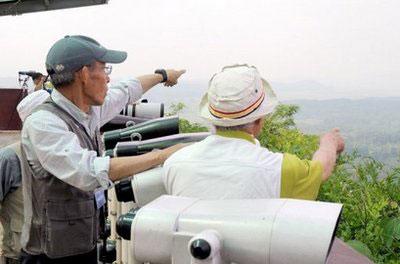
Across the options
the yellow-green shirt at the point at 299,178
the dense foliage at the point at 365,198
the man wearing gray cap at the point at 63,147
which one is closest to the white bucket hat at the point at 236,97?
the yellow-green shirt at the point at 299,178

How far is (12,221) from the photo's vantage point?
9.87ft

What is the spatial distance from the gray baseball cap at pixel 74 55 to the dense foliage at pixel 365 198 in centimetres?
149

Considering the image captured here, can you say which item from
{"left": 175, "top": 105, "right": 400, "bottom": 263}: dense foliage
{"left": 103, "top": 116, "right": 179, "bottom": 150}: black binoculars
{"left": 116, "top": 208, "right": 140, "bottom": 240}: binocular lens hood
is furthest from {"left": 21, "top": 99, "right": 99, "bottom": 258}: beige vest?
{"left": 175, "top": 105, "right": 400, "bottom": 263}: dense foliage

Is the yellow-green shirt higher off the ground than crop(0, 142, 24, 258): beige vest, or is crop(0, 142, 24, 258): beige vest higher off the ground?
the yellow-green shirt

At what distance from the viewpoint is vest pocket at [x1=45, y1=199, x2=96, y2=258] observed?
2377mm

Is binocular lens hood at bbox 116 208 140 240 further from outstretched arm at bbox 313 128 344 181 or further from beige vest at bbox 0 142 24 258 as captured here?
beige vest at bbox 0 142 24 258

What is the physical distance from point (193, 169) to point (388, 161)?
2.98 m

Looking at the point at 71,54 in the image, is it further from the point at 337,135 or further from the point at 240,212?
the point at 240,212

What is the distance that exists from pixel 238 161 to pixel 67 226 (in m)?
1.06

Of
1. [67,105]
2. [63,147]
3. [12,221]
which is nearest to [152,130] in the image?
[63,147]

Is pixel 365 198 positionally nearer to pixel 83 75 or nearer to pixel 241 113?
pixel 83 75

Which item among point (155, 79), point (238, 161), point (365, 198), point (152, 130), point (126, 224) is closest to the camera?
point (126, 224)

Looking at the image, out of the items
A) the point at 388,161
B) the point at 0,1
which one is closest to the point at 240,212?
the point at 388,161

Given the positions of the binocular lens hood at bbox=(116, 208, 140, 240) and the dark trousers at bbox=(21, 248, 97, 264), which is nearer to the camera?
the binocular lens hood at bbox=(116, 208, 140, 240)
